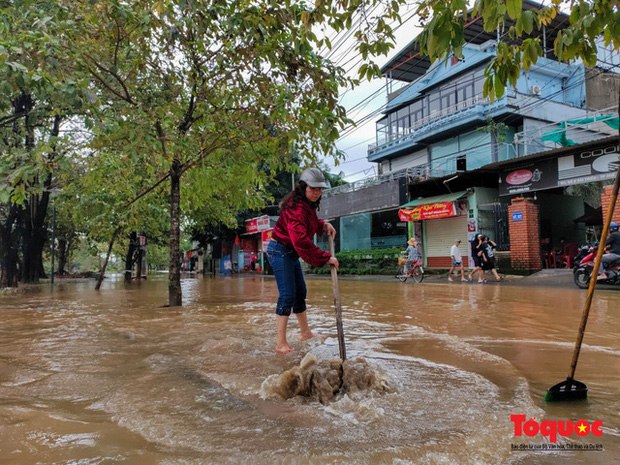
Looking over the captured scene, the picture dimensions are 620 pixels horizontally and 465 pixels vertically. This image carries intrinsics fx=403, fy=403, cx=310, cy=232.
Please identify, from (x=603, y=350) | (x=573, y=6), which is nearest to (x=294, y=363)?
(x=603, y=350)

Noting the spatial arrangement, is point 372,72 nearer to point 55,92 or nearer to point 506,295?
point 55,92

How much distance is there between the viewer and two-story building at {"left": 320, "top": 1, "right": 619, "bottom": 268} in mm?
14719

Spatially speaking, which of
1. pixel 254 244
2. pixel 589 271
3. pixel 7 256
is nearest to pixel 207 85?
pixel 589 271

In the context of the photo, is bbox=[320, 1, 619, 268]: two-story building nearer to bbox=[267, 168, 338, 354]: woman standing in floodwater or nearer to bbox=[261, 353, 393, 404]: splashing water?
bbox=[267, 168, 338, 354]: woman standing in floodwater

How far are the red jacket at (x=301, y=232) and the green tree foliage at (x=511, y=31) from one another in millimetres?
1700

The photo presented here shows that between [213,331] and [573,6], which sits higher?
[573,6]

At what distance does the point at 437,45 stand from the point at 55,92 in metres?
3.77

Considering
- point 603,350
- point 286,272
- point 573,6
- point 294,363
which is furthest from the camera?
point 286,272

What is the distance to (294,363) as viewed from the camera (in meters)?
3.24

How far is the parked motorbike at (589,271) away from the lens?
896 cm

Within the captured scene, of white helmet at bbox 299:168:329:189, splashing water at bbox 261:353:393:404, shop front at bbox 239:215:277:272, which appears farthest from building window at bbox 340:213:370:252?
splashing water at bbox 261:353:393:404

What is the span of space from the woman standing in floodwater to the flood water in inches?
17.2

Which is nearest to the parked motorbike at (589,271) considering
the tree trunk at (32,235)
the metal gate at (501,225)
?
the metal gate at (501,225)

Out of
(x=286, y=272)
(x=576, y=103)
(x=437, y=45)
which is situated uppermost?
(x=576, y=103)
